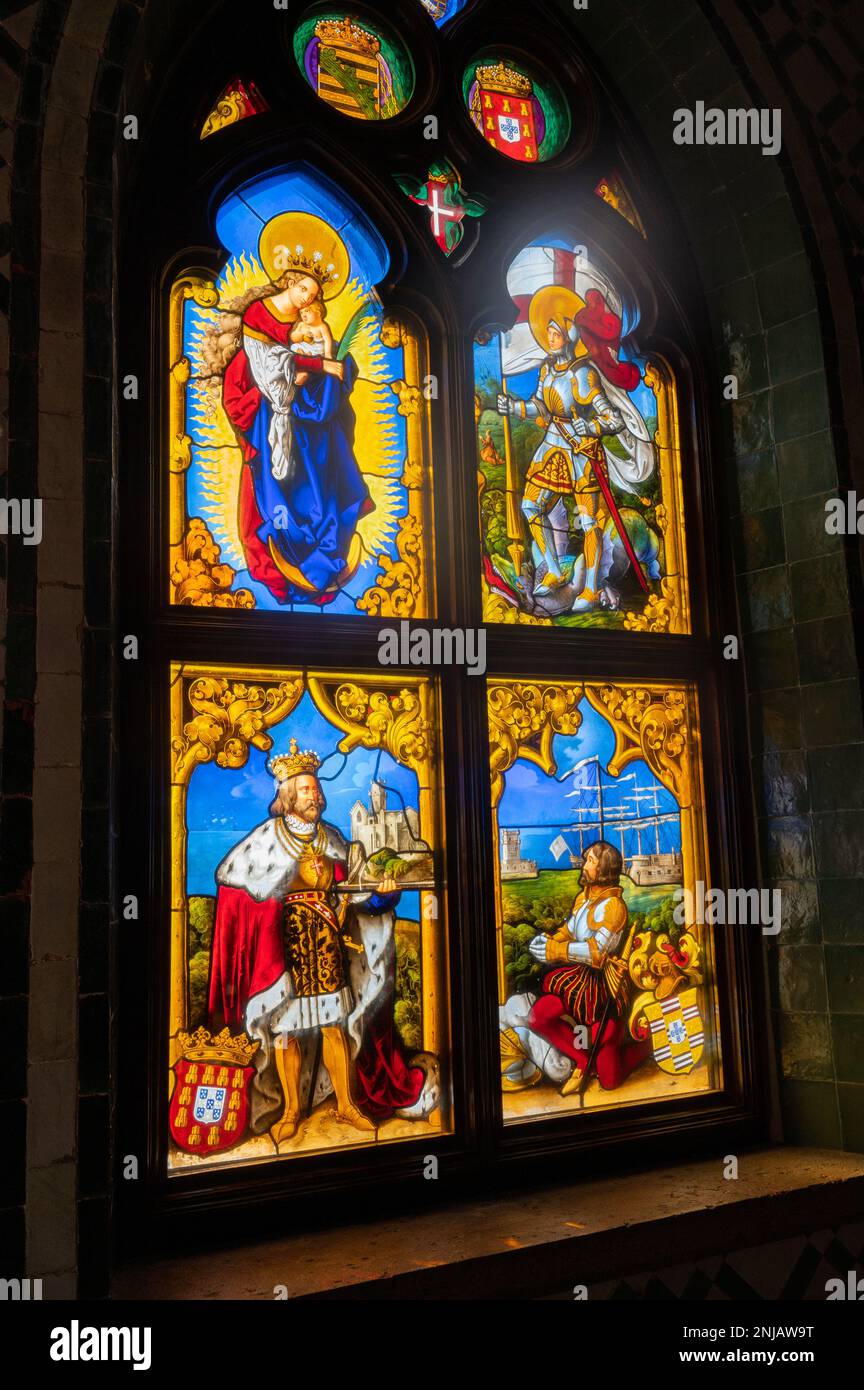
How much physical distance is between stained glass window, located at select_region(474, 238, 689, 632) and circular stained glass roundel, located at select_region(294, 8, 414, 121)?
62 cm

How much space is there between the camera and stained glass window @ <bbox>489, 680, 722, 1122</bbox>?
121 inches

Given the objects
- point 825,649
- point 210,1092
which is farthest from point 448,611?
point 210,1092

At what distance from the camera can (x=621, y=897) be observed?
3.24 metres

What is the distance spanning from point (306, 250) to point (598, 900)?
6.57 ft

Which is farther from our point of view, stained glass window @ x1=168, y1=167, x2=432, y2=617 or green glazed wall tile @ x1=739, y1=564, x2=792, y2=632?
green glazed wall tile @ x1=739, y1=564, x2=792, y2=632

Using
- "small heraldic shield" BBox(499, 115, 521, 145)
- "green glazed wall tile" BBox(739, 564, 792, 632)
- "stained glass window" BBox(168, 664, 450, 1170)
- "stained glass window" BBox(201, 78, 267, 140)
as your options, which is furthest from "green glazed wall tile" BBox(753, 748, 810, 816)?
"stained glass window" BBox(201, 78, 267, 140)

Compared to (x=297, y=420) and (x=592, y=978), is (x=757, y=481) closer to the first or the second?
(x=297, y=420)

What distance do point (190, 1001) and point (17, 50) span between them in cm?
211

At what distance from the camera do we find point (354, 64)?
11.0 feet

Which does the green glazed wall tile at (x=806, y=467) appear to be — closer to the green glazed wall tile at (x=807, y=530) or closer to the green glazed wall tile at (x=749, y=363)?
the green glazed wall tile at (x=807, y=530)

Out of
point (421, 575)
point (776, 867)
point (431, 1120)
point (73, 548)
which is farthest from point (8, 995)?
Answer: point (776, 867)

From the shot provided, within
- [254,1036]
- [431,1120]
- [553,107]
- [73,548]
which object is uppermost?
[553,107]

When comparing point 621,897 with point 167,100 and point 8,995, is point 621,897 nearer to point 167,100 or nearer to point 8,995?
point 8,995

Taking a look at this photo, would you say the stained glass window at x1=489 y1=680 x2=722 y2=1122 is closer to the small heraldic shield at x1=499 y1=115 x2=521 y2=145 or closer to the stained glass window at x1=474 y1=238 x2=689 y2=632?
the stained glass window at x1=474 y1=238 x2=689 y2=632
